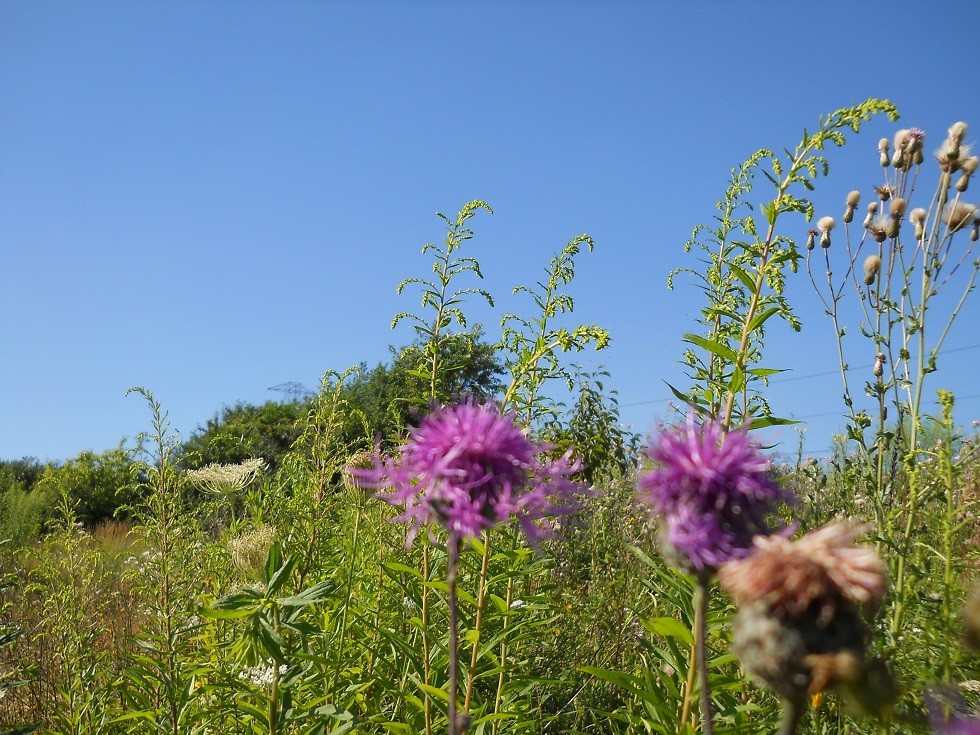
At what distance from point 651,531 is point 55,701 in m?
4.13

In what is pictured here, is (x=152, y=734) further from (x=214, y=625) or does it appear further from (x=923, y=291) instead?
(x=923, y=291)

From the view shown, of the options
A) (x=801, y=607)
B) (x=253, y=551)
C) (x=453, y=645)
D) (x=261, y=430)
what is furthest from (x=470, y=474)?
(x=261, y=430)

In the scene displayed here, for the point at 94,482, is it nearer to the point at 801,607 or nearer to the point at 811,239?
the point at 811,239

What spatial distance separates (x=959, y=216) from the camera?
15.3ft

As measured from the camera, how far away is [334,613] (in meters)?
3.35

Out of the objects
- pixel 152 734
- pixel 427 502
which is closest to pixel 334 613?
pixel 152 734

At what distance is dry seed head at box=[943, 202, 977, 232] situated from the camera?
4.62 m

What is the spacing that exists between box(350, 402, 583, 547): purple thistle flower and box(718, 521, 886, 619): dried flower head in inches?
21.3

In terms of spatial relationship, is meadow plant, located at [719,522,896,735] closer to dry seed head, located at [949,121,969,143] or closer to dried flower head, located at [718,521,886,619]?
dried flower head, located at [718,521,886,619]

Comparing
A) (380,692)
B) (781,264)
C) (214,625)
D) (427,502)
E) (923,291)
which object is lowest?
(380,692)

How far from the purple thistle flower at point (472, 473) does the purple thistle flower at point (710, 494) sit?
0.78 ft

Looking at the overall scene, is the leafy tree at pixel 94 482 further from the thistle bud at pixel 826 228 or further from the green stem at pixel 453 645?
the green stem at pixel 453 645

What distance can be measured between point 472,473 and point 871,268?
170 inches

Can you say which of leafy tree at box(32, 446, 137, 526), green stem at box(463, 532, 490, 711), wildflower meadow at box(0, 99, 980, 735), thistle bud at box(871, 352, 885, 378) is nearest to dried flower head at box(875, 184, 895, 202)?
wildflower meadow at box(0, 99, 980, 735)
